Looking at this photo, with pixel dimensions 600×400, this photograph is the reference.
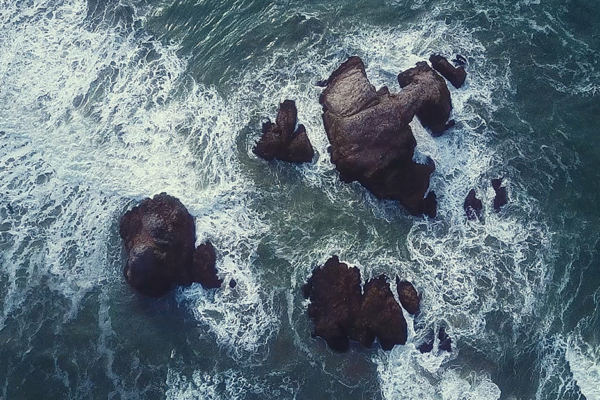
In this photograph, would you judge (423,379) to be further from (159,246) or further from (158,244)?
(158,244)

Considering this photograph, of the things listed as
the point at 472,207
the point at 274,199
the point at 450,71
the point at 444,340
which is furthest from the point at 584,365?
the point at 274,199

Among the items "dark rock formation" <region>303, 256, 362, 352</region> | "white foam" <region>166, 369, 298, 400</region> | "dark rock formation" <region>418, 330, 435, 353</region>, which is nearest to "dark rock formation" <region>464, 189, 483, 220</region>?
"dark rock formation" <region>418, 330, 435, 353</region>

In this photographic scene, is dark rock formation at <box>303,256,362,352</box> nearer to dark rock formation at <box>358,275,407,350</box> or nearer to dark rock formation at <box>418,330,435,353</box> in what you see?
dark rock formation at <box>358,275,407,350</box>

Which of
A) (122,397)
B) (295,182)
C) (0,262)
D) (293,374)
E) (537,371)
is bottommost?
(537,371)

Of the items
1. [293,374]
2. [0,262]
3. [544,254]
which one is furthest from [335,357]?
[0,262]

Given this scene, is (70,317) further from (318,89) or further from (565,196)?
(565,196)
